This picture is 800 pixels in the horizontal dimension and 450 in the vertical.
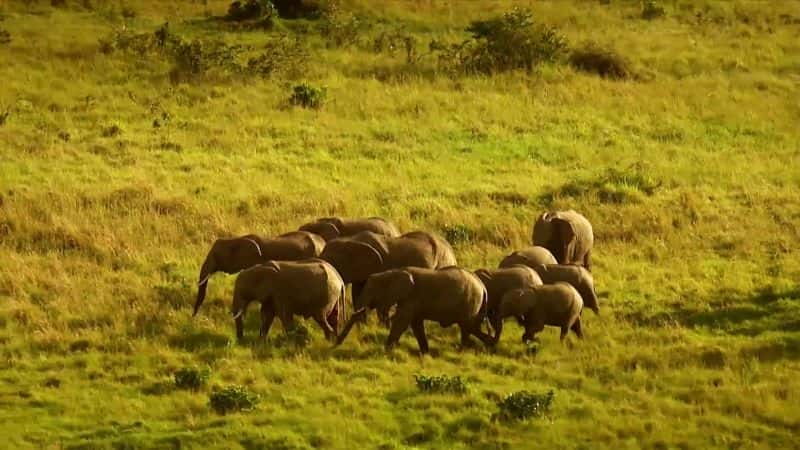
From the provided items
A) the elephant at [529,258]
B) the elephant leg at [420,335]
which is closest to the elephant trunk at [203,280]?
the elephant leg at [420,335]

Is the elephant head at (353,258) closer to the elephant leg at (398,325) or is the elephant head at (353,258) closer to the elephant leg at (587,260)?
the elephant leg at (398,325)

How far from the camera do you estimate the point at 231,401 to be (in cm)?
1602

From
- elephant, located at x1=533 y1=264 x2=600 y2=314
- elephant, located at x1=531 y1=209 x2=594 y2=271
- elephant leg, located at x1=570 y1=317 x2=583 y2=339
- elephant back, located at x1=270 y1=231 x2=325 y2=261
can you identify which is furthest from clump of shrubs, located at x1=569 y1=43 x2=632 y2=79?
elephant leg, located at x1=570 y1=317 x2=583 y2=339

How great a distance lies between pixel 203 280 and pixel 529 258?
4163mm

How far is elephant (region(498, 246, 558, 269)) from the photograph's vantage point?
20000 mm

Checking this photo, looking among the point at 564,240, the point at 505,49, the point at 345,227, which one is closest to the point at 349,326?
the point at 345,227

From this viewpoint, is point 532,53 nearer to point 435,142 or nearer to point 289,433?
point 435,142

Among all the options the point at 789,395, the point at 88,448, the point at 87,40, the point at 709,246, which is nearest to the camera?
the point at 88,448

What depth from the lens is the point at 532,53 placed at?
1393 inches

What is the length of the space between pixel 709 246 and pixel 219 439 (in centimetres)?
1057

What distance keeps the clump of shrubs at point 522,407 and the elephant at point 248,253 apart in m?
4.76

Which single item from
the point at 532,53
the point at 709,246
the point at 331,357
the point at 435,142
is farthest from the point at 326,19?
the point at 331,357

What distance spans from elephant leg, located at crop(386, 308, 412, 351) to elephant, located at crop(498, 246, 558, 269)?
223 centimetres

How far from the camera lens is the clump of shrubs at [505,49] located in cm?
3512
